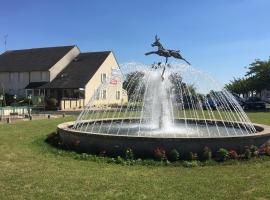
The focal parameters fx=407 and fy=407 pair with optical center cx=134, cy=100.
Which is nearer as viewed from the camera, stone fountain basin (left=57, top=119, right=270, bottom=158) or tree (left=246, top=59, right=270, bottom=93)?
stone fountain basin (left=57, top=119, right=270, bottom=158)

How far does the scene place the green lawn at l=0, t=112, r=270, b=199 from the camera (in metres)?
8.00

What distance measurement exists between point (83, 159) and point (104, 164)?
0.98 metres

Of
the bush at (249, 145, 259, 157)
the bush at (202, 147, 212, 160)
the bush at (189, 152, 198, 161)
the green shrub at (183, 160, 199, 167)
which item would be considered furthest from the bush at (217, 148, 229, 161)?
the bush at (249, 145, 259, 157)

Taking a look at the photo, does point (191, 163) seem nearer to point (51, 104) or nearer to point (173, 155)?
point (173, 155)

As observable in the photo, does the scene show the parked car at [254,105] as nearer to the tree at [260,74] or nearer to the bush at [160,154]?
the tree at [260,74]

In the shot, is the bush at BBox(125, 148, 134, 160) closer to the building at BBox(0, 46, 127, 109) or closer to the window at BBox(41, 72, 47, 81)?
the building at BBox(0, 46, 127, 109)

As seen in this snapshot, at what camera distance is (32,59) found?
6009 cm

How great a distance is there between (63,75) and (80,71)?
238cm

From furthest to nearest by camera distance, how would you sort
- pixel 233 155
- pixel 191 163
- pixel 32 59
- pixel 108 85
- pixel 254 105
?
pixel 32 59, pixel 108 85, pixel 254 105, pixel 233 155, pixel 191 163

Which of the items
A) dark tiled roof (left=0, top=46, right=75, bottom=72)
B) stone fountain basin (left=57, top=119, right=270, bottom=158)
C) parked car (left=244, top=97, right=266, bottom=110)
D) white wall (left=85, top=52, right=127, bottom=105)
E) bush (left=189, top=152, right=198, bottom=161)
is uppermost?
Result: dark tiled roof (left=0, top=46, right=75, bottom=72)

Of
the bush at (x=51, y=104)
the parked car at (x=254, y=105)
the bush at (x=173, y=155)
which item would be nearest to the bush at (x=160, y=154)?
the bush at (x=173, y=155)

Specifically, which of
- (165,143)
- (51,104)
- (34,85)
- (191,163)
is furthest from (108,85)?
(191,163)

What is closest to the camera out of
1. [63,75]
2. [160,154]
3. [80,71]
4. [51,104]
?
[160,154]

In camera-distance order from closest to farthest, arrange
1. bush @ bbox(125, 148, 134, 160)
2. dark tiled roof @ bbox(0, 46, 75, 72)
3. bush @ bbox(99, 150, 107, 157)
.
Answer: bush @ bbox(125, 148, 134, 160) < bush @ bbox(99, 150, 107, 157) < dark tiled roof @ bbox(0, 46, 75, 72)
